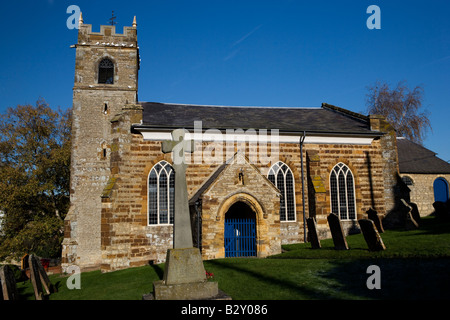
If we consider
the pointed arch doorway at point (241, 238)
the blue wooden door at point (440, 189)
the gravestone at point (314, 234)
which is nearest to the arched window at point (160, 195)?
the pointed arch doorway at point (241, 238)

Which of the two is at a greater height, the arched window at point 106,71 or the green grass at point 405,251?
the arched window at point 106,71

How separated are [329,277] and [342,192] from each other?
12.5 m

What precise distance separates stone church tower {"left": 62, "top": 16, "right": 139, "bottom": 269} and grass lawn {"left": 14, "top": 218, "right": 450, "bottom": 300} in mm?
6769

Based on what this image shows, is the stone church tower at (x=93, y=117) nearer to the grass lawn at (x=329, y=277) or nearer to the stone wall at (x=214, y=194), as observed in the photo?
the stone wall at (x=214, y=194)

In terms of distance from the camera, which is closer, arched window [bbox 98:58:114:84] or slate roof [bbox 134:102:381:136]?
slate roof [bbox 134:102:381:136]

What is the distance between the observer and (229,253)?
17078mm

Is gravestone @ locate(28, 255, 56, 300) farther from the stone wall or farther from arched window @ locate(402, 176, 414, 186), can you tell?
arched window @ locate(402, 176, 414, 186)

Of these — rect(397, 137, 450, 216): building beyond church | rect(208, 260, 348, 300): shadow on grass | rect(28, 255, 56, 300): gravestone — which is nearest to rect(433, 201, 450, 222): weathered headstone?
rect(397, 137, 450, 216): building beyond church

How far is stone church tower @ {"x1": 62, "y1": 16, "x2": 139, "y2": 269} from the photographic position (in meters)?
21.6

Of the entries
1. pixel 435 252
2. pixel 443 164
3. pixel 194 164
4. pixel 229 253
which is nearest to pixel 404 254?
pixel 435 252

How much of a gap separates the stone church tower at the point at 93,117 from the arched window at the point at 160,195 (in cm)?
484

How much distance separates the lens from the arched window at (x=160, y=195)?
752 inches

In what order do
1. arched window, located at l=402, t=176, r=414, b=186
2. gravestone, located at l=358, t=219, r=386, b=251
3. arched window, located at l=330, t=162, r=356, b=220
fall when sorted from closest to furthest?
gravestone, located at l=358, t=219, r=386, b=251
arched window, located at l=330, t=162, r=356, b=220
arched window, located at l=402, t=176, r=414, b=186

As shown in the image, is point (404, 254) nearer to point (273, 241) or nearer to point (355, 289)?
point (355, 289)
